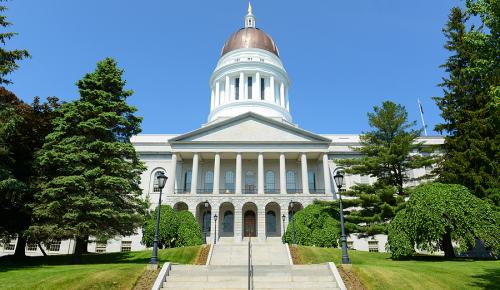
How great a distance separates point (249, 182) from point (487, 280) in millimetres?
28823

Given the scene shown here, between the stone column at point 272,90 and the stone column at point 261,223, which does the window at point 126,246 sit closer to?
the stone column at point 261,223

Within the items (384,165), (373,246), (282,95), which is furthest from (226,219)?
(282,95)

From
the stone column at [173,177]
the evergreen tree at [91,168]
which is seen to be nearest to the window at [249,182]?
the stone column at [173,177]

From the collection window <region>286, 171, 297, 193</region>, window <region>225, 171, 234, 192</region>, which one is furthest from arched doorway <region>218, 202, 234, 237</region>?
window <region>286, 171, 297, 193</region>

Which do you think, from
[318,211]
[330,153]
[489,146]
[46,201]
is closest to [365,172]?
[318,211]

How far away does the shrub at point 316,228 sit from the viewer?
28584mm

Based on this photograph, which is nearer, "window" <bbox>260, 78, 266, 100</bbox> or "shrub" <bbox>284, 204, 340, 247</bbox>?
"shrub" <bbox>284, 204, 340, 247</bbox>

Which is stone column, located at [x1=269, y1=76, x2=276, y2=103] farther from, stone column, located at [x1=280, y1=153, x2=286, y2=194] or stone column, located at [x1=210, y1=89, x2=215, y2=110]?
stone column, located at [x1=280, y1=153, x2=286, y2=194]

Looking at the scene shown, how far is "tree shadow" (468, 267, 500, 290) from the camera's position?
12.8 metres

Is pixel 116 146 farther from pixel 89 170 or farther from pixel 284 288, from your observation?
pixel 284 288

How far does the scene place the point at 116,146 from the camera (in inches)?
831

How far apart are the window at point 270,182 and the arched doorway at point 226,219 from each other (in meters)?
4.74

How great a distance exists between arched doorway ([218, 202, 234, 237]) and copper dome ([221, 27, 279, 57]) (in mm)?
27221

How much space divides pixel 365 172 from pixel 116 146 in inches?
741
